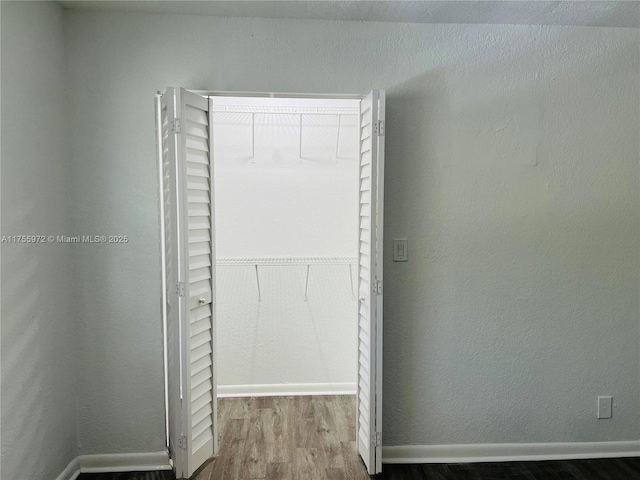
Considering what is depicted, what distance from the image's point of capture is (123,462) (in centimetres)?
265

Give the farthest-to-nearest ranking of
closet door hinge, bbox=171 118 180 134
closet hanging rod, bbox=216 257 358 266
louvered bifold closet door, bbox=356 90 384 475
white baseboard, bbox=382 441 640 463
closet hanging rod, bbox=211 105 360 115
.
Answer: closet hanging rod, bbox=216 257 358 266 < closet hanging rod, bbox=211 105 360 115 < white baseboard, bbox=382 441 640 463 < louvered bifold closet door, bbox=356 90 384 475 < closet door hinge, bbox=171 118 180 134

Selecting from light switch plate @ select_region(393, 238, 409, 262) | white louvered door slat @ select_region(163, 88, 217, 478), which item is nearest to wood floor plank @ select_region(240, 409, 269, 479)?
white louvered door slat @ select_region(163, 88, 217, 478)

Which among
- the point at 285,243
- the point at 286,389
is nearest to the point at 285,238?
the point at 285,243

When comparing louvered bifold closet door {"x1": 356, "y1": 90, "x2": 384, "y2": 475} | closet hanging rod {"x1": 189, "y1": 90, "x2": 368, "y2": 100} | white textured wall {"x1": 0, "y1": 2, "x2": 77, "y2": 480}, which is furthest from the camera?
closet hanging rod {"x1": 189, "y1": 90, "x2": 368, "y2": 100}

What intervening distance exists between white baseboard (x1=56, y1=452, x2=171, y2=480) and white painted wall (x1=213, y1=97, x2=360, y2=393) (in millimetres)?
1168

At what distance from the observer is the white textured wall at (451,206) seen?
2551mm

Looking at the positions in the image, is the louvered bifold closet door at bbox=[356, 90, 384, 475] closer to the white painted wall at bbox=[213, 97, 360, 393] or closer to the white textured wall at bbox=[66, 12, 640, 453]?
the white textured wall at bbox=[66, 12, 640, 453]

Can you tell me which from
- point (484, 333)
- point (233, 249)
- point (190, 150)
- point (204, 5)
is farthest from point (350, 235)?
point (204, 5)

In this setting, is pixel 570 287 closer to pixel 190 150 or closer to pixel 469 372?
pixel 469 372

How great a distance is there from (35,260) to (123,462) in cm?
118

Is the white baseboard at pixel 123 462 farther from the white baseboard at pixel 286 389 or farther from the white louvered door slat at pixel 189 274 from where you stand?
the white baseboard at pixel 286 389

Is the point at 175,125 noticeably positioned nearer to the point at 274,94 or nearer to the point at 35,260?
the point at 274,94

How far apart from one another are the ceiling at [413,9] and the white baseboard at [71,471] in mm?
2241

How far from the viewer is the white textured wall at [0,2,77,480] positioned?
1.99 meters
